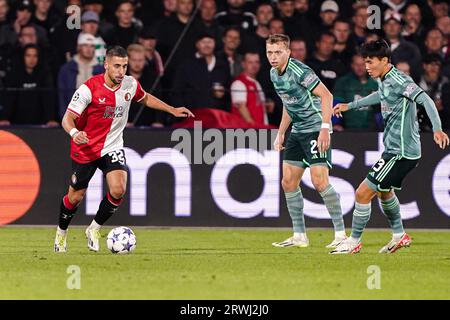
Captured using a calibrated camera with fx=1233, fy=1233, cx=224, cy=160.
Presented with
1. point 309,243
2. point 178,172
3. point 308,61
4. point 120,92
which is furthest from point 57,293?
point 308,61

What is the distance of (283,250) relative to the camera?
1373 centimetres

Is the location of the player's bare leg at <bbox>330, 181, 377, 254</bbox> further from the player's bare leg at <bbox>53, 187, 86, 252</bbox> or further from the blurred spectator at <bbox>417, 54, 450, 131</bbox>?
the blurred spectator at <bbox>417, 54, 450, 131</bbox>

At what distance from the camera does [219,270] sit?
454 inches

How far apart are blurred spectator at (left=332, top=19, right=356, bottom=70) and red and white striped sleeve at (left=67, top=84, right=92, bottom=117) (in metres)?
6.50

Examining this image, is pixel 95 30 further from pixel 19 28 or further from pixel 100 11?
pixel 19 28

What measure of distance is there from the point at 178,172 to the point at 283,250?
380 centimetres

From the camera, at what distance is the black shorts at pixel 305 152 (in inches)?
544

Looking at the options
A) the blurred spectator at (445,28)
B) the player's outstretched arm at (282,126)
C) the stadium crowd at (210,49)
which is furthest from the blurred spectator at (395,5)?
the player's outstretched arm at (282,126)

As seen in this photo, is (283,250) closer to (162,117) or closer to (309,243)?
(309,243)

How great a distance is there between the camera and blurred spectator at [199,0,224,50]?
1906cm

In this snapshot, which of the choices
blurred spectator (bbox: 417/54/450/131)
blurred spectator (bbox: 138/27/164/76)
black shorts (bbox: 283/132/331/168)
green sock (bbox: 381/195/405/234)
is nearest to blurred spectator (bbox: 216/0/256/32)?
blurred spectator (bbox: 138/27/164/76)

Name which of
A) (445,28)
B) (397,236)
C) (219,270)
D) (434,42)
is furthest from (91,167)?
(445,28)

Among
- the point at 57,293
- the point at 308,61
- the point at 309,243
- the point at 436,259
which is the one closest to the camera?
the point at 57,293

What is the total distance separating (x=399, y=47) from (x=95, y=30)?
4562mm
